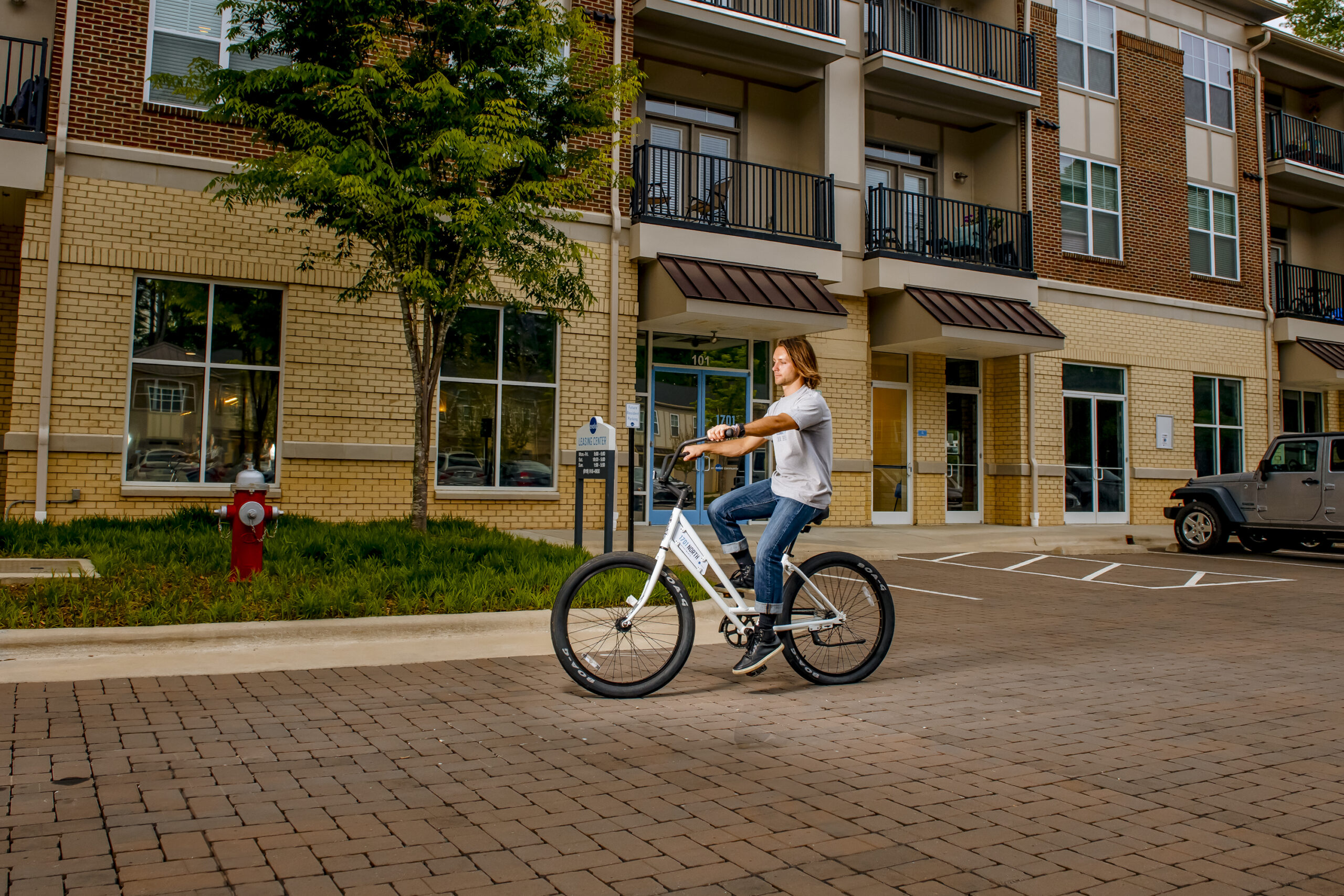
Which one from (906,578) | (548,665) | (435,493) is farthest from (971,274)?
(548,665)

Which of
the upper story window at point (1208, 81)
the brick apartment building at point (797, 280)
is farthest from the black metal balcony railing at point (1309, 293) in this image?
the upper story window at point (1208, 81)

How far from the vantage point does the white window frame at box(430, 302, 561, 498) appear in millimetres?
14094

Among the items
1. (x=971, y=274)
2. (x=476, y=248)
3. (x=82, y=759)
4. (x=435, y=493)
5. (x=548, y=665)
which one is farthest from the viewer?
(x=971, y=274)

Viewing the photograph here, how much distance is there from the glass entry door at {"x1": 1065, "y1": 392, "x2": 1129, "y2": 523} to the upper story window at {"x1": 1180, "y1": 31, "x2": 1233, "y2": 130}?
23.7 ft

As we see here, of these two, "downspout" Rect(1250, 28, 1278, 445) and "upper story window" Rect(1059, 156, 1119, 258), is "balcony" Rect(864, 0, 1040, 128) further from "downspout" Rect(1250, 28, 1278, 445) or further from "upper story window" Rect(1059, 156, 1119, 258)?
"downspout" Rect(1250, 28, 1278, 445)

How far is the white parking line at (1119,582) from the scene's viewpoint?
11.8m

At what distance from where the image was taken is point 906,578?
12.0 m

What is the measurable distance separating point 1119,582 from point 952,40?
11795mm

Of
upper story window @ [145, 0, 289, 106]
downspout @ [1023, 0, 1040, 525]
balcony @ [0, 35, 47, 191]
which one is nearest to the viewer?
balcony @ [0, 35, 47, 191]

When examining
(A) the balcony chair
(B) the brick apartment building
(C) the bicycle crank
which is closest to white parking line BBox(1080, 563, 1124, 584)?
(B) the brick apartment building

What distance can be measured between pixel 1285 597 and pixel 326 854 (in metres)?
10.8

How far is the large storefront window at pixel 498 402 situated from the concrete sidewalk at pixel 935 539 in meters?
1.01

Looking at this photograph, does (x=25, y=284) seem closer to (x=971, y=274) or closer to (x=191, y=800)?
(x=191, y=800)

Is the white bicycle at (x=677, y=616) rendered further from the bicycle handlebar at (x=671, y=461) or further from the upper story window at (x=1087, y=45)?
the upper story window at (x=1087, y=45)
